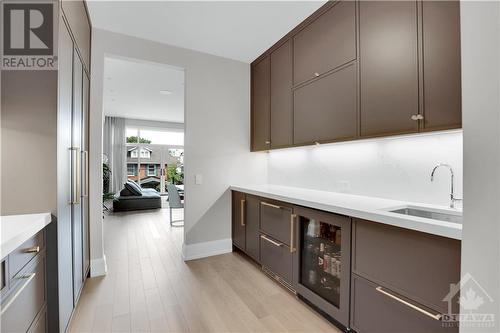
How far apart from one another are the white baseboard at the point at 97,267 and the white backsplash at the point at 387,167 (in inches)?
91.8

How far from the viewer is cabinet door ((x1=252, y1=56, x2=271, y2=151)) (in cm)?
305

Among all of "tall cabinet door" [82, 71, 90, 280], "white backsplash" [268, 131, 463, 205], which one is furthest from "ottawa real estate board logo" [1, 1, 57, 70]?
"white backsplash" [268, 131, 463, 205]

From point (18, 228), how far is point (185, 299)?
4.70 feet

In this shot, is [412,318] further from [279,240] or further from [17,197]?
[17,197]

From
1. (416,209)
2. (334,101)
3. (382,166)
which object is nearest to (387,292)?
(416,209)

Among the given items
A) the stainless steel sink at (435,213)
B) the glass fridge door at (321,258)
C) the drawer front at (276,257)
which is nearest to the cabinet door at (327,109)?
the stainless steel sink at (435,213)

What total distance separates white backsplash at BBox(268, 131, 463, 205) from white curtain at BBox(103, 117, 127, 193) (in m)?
6.93

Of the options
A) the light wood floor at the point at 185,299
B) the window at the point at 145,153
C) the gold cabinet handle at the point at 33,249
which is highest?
the window at the point at 145,153

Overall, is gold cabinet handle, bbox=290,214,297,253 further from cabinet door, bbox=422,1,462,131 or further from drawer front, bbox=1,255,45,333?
drawer front, bbox=1,255,45,333

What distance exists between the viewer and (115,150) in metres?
7.96

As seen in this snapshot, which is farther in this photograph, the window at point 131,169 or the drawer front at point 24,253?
the window at point 131,169

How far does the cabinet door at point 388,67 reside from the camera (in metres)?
1.58

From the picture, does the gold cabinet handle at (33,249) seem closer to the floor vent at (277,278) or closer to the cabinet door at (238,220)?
the floor vent at (277,278)

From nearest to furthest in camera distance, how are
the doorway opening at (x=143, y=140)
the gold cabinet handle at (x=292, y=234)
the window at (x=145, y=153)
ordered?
the gold cabinet handle at (x=292, y=234), the doorway opening at (x=143, y=140), the window at (x=145, y=153)
